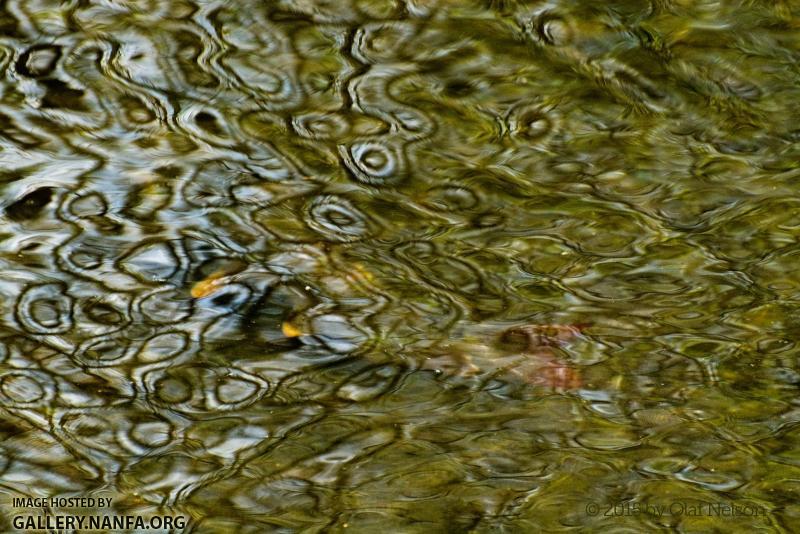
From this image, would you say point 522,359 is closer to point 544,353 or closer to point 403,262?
point 544,353

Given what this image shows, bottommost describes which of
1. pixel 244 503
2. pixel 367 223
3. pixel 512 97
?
pixel 244 503

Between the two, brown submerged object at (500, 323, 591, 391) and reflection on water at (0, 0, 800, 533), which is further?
brown submerged object at (500, 323, 591, 391)

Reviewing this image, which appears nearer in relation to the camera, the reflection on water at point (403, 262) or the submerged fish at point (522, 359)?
the reflection on water at point (403, 262)

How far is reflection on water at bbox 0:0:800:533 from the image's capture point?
3578 mm

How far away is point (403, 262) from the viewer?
173 inches

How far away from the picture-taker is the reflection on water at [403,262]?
11.7ft

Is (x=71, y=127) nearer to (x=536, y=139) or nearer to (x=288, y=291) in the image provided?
(x=288, y=291)

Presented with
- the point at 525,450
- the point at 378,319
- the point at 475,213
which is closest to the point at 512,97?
the point at 475,213

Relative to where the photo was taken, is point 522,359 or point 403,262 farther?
point 403,262

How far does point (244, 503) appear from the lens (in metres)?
3.47

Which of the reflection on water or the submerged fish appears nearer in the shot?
the reflection on water

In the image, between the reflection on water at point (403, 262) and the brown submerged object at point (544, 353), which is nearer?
the reflection on water at point (403, 262)

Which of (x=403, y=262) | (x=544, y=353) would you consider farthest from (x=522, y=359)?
(x=403, y=262)

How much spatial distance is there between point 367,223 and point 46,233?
1409 millimetres
